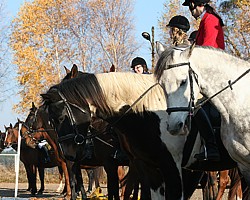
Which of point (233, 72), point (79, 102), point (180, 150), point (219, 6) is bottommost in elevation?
point (180, 150)

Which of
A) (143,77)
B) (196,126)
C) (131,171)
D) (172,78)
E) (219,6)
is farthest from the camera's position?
(219,6)

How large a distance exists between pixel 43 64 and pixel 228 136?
33844 millimetres

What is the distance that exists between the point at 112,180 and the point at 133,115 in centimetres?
243

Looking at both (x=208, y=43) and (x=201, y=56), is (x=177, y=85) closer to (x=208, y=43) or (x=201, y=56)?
(x=201, y=56)

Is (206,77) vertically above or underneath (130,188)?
above

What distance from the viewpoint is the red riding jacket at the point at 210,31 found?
709cm

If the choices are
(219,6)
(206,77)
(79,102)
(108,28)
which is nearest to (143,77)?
(79,102)

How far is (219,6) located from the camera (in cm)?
3659

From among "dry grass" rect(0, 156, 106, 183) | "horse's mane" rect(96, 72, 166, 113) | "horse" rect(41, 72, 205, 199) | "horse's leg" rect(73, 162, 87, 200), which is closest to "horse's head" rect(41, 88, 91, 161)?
"horse" rect(41, 72, 205, 199)

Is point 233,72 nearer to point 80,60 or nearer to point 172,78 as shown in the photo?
point 172,78

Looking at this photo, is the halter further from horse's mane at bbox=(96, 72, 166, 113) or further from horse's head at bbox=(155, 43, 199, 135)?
Answer: horse's mane at bbox=(96, 72, 166, 113)

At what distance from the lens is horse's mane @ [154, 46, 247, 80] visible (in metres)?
5.99

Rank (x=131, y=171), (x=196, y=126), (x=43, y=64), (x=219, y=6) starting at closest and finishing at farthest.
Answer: (x=196, y=126), (x=131, y=171), (x=219, y=6), (x=43, y=64)

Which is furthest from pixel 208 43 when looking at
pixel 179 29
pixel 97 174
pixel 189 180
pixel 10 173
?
pixel 10 173
